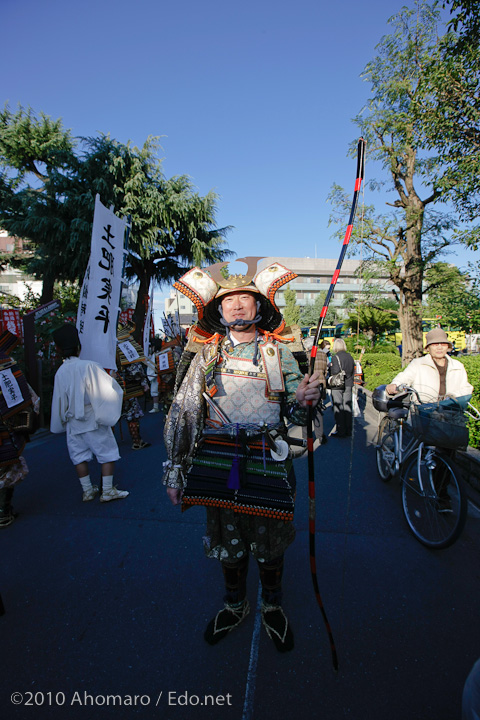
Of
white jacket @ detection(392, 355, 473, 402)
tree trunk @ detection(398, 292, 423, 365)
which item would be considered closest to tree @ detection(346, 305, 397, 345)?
tree trunk @ detection(398, 292, 423, 365)

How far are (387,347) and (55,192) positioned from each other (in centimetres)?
1694

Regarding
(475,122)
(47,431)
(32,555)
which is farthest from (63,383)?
(475,122)

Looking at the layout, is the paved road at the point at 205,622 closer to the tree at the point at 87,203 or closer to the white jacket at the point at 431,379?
the white jacket at the point at 431,379

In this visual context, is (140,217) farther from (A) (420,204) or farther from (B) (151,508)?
(B) (151,508)

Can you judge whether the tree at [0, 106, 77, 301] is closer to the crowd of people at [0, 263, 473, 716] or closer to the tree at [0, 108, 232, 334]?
the tree at [0, 108, 232, 334]

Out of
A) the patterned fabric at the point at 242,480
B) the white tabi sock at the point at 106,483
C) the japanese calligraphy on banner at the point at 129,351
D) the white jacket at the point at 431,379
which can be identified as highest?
the japanese calligraphy on banner at the point at 129,351

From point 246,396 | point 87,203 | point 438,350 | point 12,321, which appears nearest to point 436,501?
point 438,350

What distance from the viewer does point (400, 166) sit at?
954cm

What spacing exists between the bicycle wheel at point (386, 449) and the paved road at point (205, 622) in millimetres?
499

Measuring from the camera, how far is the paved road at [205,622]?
174 centimetres

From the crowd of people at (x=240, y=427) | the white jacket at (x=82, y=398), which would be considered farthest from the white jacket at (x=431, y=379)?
the white jacket at (x=82, y=398)

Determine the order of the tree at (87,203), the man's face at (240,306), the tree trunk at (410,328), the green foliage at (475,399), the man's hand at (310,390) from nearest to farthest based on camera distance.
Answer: the man's hand at (310,390) < the man's face at (240,306) < the green foliage at (475,399) < the tree trunk at (410,328) < the tree at (87,203)

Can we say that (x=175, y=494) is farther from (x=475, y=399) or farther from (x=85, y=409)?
(x=475, y=399)

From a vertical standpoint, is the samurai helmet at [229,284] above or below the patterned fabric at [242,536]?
above
